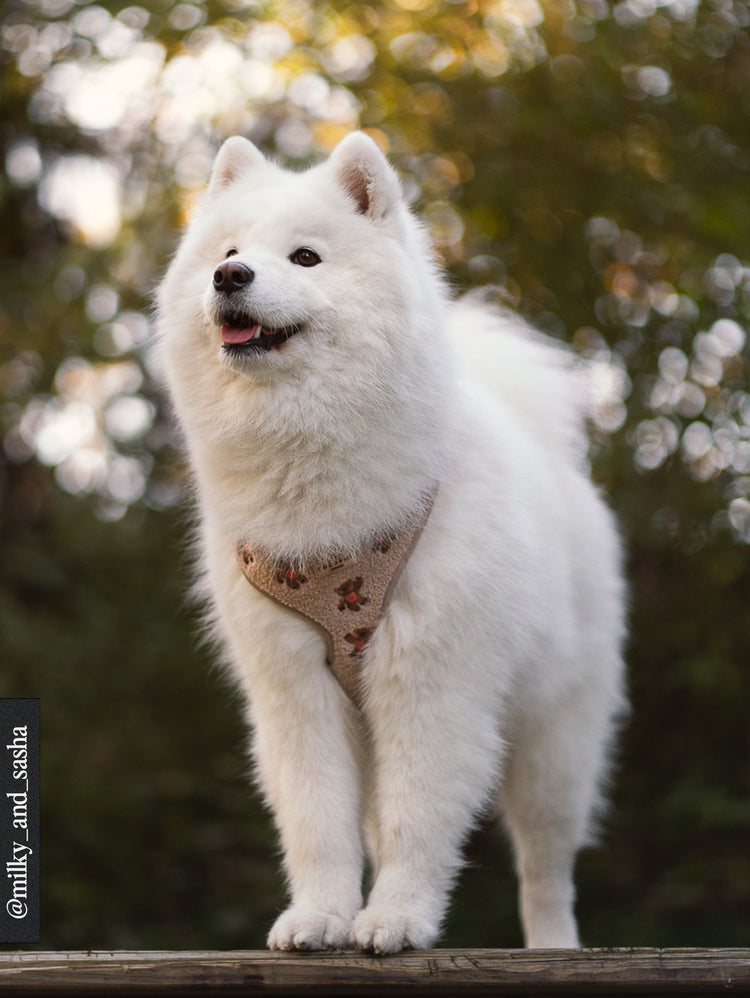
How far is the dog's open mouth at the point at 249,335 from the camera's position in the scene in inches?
98.1

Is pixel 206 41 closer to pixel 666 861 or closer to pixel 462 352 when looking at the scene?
pixel 462 352

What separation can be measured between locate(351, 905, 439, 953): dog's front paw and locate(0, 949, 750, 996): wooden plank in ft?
0.18

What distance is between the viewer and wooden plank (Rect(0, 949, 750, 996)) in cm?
229

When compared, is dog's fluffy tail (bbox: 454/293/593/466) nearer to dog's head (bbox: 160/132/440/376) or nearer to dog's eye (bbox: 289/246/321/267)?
dog's head (bbox: 160/132/440/376)

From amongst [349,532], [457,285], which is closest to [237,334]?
[349,532]

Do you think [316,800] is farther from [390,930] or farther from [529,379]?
[529,379]

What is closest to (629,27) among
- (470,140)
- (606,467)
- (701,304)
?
(470,140)

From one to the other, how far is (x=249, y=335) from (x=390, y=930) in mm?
1339

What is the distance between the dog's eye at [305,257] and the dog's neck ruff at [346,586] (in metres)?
0.64

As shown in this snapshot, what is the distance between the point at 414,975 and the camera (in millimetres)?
2320

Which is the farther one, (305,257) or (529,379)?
(529,379)

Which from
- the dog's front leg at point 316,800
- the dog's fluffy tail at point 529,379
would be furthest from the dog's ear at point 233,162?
the dog's front leg at point 316,800

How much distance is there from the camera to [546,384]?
11.8 ft

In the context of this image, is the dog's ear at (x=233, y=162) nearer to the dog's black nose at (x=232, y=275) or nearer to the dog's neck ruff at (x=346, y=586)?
the dog's black nose at (x=232, y=275)
